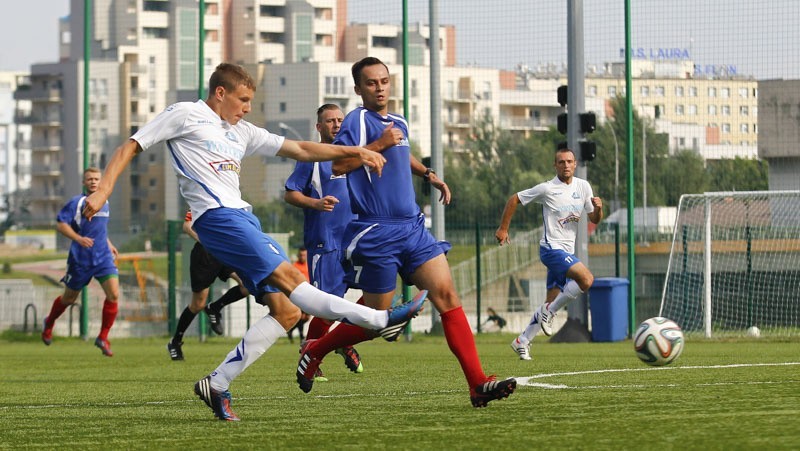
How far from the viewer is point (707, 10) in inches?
727

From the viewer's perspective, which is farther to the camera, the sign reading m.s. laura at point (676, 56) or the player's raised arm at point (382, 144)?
the sign reading m.s. laura at point (676, 56)

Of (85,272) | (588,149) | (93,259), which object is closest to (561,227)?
(588,149)

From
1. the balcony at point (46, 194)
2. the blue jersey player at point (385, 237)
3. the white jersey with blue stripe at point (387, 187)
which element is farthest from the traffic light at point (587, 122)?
the balcony at point (46, 194)

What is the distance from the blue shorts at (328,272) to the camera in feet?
34.8

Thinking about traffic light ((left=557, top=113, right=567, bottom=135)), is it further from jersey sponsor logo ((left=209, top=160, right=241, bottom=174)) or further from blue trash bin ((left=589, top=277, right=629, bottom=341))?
jersey sponsor logo ((left=209, top=160, right=241, bottom=174))

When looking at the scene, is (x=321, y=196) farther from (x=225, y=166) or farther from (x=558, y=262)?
(x=225, y=166)

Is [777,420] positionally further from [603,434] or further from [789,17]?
[789,17]

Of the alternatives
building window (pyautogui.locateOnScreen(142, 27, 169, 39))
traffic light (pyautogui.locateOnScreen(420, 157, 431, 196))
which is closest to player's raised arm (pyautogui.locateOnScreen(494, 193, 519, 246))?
traffic light (pyautogui.locateOnScreen(420, 157, 431, 196))

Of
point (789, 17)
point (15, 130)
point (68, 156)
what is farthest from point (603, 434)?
point (15, 130)

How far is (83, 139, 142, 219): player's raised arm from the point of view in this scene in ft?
21.0

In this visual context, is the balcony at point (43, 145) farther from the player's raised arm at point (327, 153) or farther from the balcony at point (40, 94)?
the player's raised arm at point (327, 153)

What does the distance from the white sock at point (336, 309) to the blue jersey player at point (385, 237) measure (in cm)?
80

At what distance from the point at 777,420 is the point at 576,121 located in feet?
39.2

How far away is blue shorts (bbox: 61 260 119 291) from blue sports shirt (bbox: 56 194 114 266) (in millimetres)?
38
